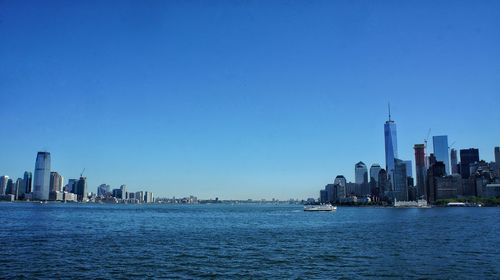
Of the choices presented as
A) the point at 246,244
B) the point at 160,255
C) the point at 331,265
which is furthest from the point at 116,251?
the point at 331,265

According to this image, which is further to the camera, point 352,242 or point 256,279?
point 352,242

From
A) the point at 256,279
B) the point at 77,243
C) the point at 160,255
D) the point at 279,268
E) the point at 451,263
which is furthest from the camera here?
the point at 77,243

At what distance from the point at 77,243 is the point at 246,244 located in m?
24.3

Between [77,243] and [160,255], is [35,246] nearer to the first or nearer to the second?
[77,243]

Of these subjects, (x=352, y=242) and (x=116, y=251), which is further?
(x=352, y=242)

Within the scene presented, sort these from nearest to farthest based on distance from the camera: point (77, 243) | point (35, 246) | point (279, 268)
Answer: point (279, 268), point (35, 246), point (77, 243)

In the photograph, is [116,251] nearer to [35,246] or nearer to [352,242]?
[35,246]

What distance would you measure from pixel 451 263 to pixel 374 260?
304 inches

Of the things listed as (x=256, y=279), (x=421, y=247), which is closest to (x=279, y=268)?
(x=256, y=279)

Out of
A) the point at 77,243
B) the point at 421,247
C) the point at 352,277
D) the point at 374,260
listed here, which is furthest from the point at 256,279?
the point at 77,243

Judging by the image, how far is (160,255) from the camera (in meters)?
51.2

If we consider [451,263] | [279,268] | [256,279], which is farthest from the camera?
[451,263]

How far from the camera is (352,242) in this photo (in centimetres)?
6600

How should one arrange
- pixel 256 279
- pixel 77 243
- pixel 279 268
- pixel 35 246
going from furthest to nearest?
pixel 77 243, pixel 35 246, pixel 279 268, pixel 256 279
